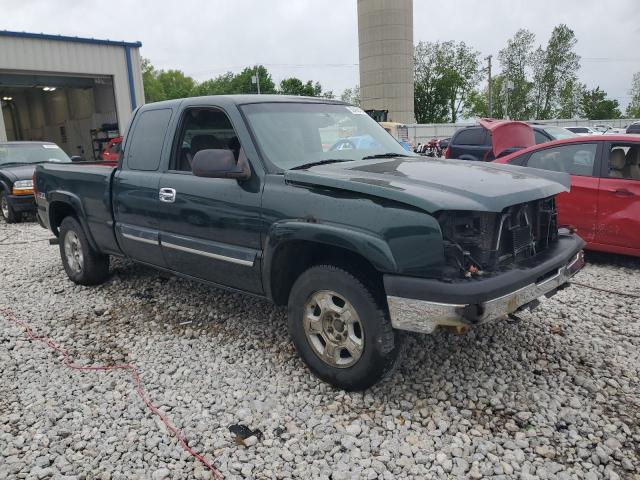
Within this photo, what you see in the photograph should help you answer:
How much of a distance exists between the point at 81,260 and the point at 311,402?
3.58m

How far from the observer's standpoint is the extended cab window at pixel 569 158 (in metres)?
6.14

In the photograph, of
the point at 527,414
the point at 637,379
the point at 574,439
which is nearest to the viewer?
the point at 574,439

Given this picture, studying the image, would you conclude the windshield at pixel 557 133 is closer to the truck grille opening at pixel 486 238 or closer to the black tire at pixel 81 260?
the truck grille opening at pixel 486 238

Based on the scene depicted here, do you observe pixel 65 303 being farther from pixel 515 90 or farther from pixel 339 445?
pixel 515 90

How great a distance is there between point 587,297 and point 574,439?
8.27ft

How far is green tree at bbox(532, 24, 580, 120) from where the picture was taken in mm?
64875

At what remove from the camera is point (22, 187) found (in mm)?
10609

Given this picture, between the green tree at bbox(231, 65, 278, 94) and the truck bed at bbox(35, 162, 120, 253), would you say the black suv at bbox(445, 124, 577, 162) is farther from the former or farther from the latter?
the green tree at bbox(231, 65, 278, 94)

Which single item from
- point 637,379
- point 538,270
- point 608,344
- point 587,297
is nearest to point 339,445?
point 538,270

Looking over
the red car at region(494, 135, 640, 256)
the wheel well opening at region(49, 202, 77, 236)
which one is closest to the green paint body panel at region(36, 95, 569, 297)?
the wheel well opening at region(49, 202, 77, 236)

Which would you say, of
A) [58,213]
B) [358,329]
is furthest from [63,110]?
[358,329]

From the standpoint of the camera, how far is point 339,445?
286 centimetres

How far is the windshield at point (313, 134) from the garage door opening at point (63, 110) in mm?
19263

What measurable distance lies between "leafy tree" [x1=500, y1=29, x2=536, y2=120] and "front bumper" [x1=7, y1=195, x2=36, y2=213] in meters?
65.8
